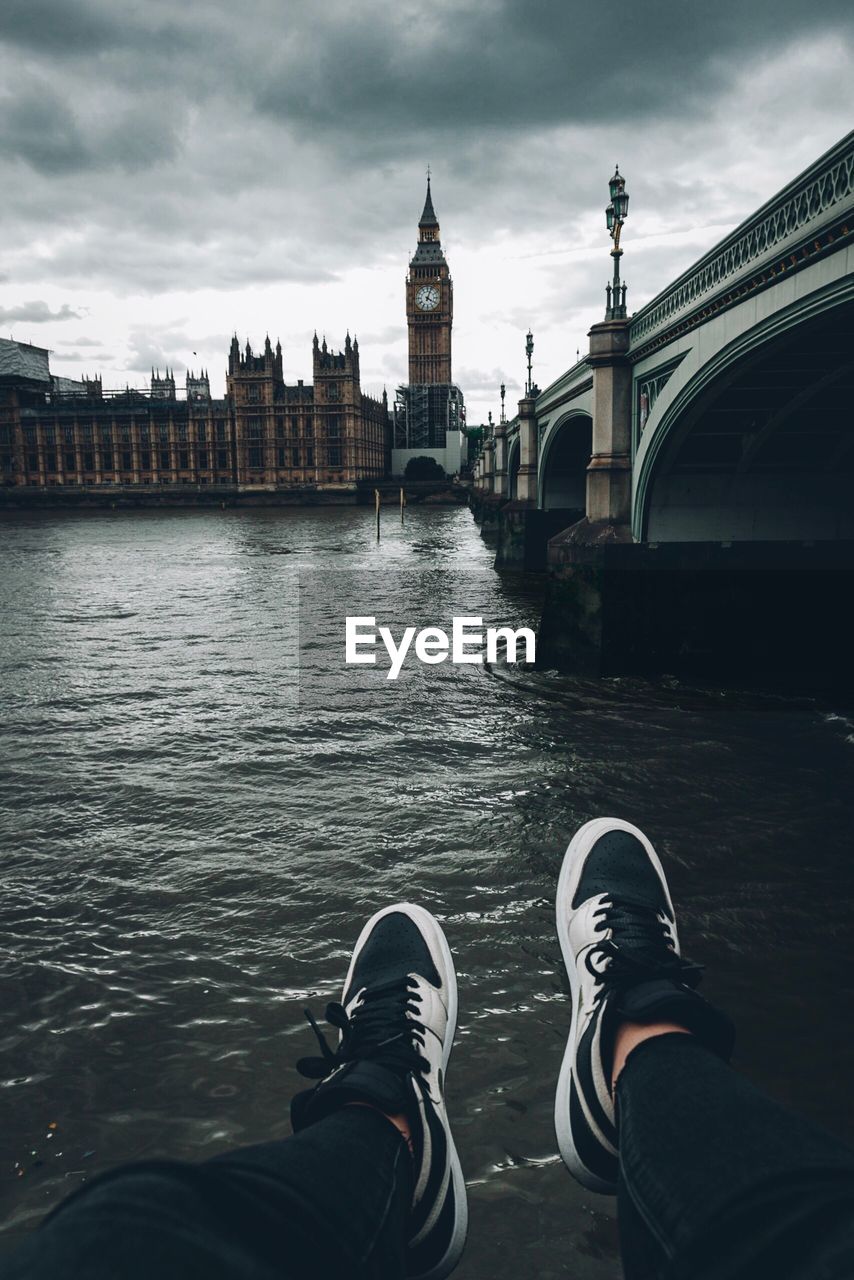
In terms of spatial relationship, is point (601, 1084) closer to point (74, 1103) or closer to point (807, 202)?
point (74, 1103)

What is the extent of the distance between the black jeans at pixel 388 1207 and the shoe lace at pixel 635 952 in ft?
2.34

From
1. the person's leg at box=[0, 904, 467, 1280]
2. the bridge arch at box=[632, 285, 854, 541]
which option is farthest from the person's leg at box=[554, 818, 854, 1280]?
the bridge arch at box=[632, 285, 854, 541]

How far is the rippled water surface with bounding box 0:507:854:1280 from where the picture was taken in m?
2.89

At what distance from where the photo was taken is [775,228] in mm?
6641

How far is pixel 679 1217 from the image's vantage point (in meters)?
1.38

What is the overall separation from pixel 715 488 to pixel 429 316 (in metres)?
116

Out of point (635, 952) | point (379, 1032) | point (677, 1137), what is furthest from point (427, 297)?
point (677, 1137)

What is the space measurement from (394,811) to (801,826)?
9.24 feet

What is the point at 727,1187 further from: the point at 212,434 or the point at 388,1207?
the point at 212,434

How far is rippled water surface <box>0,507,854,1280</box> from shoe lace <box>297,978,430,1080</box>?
0.54 meters

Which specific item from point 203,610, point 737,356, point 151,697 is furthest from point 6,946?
point 203,610

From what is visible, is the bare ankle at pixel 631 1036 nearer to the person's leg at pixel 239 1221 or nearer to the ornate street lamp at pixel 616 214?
the person's leg at pixel 239 1221

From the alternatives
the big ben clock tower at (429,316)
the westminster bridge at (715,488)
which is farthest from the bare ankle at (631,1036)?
the big ben clock tower at (429,316)

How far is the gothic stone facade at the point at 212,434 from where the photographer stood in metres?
90.2
